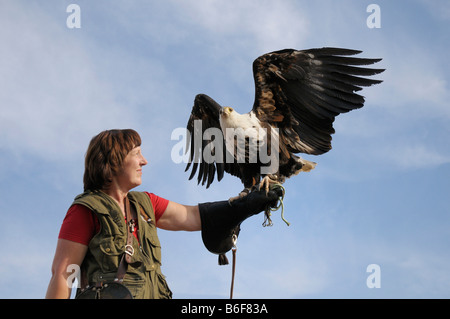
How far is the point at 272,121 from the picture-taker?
415cm

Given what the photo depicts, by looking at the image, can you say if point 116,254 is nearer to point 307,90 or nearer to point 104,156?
point 104,156

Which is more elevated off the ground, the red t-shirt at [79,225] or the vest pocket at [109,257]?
the red t-shirt at [79,225]

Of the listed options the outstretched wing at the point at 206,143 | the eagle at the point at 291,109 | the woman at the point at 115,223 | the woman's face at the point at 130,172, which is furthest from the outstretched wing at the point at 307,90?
the woman's face at the point at 130,172

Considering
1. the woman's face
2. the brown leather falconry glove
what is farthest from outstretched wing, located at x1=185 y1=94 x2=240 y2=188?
the woman's face

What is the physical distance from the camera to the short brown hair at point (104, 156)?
2.80 metres

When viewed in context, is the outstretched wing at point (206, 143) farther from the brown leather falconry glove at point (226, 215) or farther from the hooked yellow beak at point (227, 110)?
the brown leather falconry glove at point (226, 215)

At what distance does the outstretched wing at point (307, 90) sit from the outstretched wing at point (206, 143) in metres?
0.63

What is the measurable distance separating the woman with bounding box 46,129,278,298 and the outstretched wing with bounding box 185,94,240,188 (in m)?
1.46

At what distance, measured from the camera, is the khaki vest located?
2.59 m

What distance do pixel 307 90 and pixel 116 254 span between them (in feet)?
7.80

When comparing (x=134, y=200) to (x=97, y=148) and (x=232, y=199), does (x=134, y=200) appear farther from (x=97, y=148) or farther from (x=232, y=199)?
(x=232, y=199)

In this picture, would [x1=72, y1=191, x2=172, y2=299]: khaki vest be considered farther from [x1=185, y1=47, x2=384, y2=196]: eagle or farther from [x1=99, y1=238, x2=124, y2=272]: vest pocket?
[x1=185, y1=47, x2=384, y2=196]: eagle
